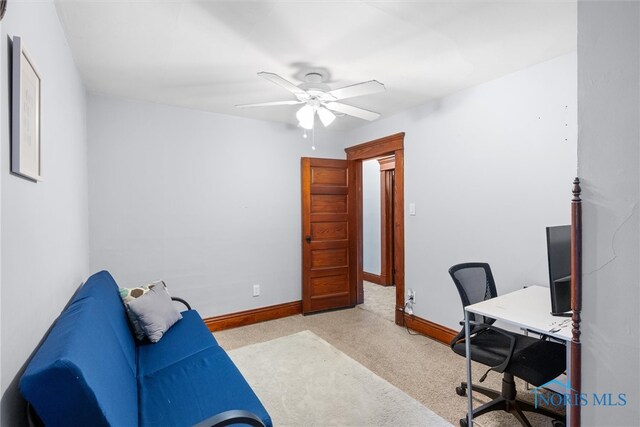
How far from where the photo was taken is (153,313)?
2.16 meters

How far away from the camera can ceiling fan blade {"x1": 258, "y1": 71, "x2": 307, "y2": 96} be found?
76.5 inches

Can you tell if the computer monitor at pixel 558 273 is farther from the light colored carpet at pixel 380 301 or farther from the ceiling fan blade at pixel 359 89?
the light colored carpet at pixel 380 301

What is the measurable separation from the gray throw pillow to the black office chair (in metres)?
1.94

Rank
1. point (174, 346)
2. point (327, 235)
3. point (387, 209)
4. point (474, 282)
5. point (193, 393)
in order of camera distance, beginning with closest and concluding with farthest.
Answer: point (193, 393) < point (174, 346) < point (474, 282) < point (327, 235) < point (387, 209)

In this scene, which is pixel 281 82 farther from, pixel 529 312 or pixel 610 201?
pixel 529 312

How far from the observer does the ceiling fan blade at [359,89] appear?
83.4 inches

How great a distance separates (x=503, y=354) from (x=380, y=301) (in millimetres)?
2833

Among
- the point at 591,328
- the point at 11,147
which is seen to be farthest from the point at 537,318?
the point at 11,147

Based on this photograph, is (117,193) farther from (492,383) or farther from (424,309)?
(492,383)

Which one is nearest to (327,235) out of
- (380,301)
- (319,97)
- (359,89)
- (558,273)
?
(380,301)

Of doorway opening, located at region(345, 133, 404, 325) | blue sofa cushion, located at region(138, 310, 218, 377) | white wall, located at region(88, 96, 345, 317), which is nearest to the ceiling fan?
doorway opening, located at region(345, 133, 404, 325)

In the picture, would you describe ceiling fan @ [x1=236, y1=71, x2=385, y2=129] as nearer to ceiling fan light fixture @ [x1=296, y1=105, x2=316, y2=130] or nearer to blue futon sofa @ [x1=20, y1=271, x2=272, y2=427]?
ceiling fan light fixture @ [x1=296, y1=105, x2=316, y2=130]

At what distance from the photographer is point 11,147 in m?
1.03

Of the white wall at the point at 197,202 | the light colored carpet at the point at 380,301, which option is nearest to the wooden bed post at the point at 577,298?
the light colored carpet at the point at 380,301
